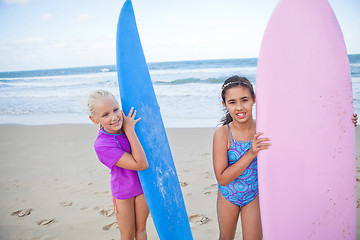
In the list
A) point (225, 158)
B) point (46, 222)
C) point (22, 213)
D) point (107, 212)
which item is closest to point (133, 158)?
point (225, 158)

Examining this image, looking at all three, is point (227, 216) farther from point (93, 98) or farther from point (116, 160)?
point (93, 98)

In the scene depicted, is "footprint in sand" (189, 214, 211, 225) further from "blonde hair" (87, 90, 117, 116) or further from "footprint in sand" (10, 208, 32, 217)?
"footprint in sand" (10, 208, 32, 217)

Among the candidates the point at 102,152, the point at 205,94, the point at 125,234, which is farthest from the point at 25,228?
the point at 205,94

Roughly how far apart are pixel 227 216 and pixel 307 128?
2.57 ft

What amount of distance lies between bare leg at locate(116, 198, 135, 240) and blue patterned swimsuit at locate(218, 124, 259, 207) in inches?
25.4

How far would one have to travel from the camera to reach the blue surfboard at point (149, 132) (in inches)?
84.4

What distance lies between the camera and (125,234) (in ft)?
6.70

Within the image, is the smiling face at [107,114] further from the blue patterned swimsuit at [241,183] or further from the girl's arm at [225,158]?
the blue patterned swimsuit at [241,183]

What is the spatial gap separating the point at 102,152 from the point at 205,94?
8.84 meters

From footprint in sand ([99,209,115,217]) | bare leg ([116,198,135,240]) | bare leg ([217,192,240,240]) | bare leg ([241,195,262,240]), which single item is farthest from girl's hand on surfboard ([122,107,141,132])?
footprint in sand ([99,209,115,217])

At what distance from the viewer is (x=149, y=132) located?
220 centimetres

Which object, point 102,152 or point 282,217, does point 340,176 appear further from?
point 102,152

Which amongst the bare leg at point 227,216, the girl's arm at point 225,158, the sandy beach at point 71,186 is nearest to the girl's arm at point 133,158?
the girl's arm at point 225,158

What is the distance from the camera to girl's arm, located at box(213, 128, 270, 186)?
5.81 ft
